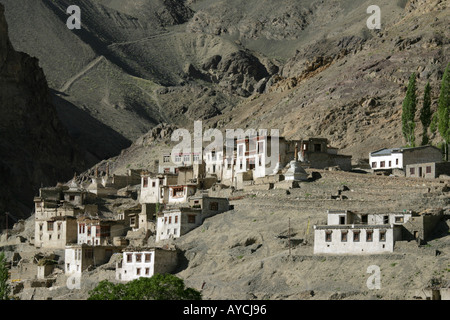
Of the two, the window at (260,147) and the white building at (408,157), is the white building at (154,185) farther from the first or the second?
the white building at (408,157)

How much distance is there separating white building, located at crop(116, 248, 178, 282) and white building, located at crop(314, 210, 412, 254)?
42.9 feet

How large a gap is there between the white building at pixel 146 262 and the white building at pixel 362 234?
515 inches

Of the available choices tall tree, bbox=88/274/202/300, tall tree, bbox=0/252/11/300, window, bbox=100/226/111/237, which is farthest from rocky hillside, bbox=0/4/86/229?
tall tree, bbox=88/274/202/300

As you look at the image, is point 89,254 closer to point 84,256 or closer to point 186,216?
point 84,256

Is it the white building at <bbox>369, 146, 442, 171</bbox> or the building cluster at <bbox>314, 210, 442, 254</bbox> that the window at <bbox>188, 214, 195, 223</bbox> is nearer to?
the building cluster at <bbox>314, 210, 442, 254</bbox>

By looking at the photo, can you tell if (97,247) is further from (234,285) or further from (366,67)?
(366,67)

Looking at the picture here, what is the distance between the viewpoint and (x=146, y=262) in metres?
91.6

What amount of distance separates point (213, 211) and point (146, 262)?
1079cm

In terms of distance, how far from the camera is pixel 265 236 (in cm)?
9088

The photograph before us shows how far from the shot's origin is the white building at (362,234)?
3246 inches

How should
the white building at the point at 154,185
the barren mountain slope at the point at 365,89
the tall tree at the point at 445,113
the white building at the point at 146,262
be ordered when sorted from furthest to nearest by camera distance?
the barren mountain slope at the point at 365,89, the white building at the point at 154,185, the tall tree at the point at 445,113, the white building at the point at 146,262

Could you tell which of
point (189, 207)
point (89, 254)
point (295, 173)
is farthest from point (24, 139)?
point (295, 173)

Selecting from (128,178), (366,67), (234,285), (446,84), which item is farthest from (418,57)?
(234,285)

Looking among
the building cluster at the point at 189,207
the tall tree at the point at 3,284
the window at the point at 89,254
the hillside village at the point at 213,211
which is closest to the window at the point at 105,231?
the building cluster at the point at 189,207
